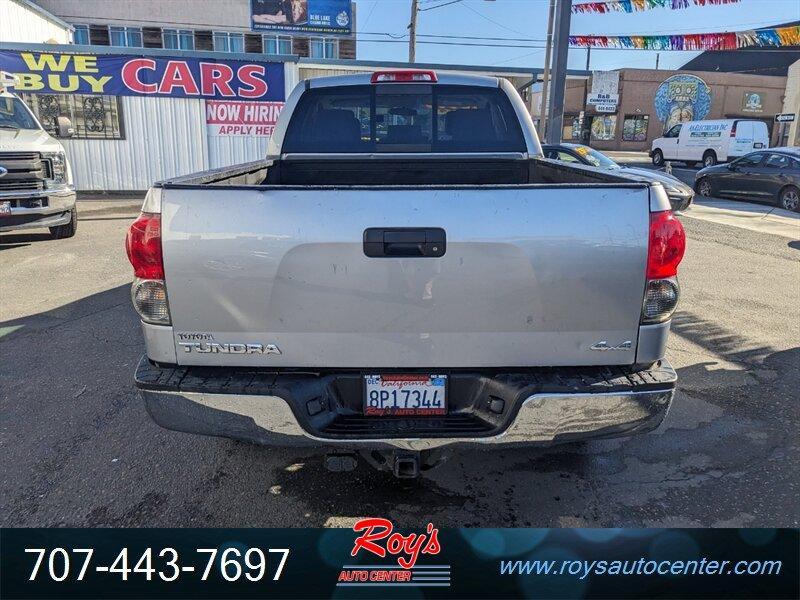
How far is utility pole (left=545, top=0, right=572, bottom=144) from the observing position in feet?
44.1

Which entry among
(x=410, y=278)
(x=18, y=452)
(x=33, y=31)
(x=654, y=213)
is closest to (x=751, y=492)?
(x=654, y=213)

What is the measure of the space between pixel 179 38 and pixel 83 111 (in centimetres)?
2840

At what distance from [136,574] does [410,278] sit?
159cm

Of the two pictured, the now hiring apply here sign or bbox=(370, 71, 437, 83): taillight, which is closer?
bbox=(370, 71, 437, 83): taillight

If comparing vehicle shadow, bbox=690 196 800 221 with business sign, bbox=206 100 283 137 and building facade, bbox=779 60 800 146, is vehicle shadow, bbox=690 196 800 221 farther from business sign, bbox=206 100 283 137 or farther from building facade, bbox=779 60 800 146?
building facade, bbox=779 60 800 146

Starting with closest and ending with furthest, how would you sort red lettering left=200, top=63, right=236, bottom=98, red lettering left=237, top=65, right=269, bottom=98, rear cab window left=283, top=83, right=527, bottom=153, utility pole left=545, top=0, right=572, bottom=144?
rear cab window left=283, top=83, right=527, bottom=153
utility pole left=545, top=0, right=572, bottom=144
red lettering left=200, top=63, right=236, bottom=98
red lettering left=237, top=65, right=269, bottom=98

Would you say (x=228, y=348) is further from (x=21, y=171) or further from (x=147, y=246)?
(x=21, y=171)

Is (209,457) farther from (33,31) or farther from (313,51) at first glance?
(313,51)

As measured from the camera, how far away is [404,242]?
2.29 metres

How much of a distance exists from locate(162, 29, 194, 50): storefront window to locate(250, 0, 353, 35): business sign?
417 centimetres

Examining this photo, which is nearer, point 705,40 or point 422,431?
point 422,431

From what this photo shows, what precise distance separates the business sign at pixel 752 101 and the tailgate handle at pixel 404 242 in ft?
168

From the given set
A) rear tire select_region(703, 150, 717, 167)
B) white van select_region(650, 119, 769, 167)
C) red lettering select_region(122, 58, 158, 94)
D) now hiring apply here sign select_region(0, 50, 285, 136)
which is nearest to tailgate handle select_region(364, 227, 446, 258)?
now hiring apply here sign select_region(0, 50, 285, 136)

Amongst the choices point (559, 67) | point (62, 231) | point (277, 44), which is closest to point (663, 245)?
point (62, 231)
